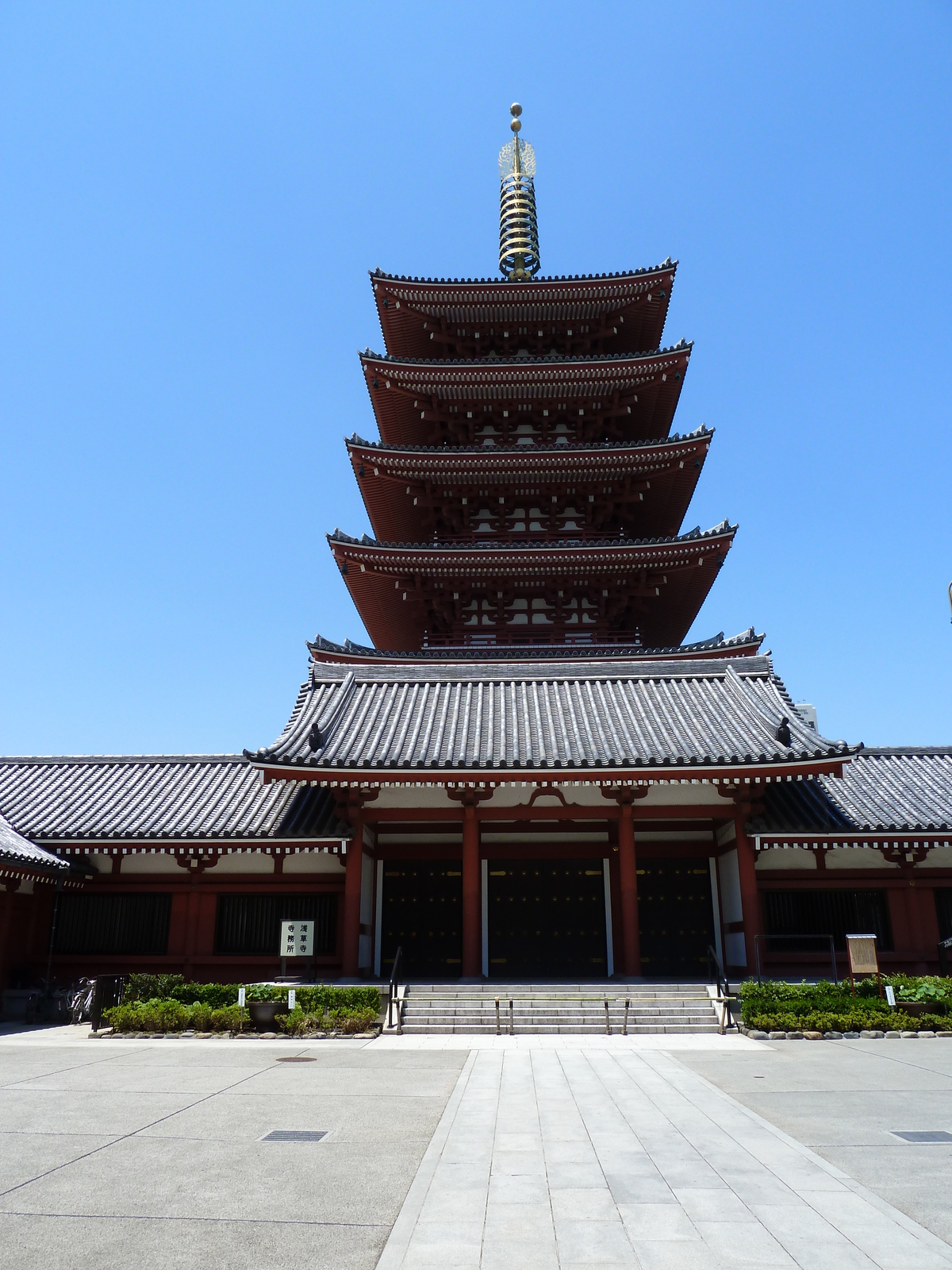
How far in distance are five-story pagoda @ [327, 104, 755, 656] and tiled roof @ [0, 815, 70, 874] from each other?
381 inches

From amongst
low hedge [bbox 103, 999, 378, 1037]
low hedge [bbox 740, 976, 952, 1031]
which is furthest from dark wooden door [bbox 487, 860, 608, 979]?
low hedge [bbox 103, 999, 378, 1037]

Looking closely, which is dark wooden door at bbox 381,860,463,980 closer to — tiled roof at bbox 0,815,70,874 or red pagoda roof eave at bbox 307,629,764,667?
red pagoda roof eave at bbox 307,629,764,667

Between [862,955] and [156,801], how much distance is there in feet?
57.4

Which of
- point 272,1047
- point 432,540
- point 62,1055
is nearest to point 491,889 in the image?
point 272,1047

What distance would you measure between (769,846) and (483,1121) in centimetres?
1290

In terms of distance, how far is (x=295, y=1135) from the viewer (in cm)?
807

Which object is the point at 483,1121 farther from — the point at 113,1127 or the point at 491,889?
the point at 491,889

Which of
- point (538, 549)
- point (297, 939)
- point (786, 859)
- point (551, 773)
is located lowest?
point (297, 939)

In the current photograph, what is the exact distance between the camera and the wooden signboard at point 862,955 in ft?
54.3

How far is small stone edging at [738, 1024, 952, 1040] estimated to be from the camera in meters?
14.9

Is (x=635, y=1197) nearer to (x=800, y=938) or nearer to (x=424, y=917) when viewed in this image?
(x=800, y=938)

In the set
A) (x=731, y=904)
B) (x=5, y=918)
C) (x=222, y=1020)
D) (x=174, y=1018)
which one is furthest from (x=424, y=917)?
(x=5, y=918)

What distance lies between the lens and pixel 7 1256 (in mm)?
5148

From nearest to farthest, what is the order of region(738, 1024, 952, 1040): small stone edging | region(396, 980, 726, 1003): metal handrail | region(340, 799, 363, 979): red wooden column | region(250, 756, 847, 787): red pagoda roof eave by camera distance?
region(738, 1024, 952, 1040): small stone edging < region(396, 980, 726, 1003): metal handrail < region(250, 756, 847, 787): red pagoda roof eave < region(340, 799, 363, 979): red wooden column
